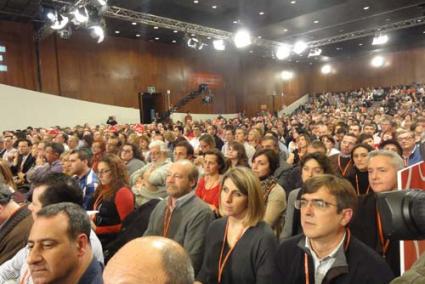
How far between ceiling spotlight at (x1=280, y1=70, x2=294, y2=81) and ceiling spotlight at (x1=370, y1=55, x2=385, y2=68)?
4.98m

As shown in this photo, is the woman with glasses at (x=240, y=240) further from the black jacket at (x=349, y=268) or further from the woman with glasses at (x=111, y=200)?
the woman with glasses at (x=111, y=200)

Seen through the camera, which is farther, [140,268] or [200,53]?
[200,53]

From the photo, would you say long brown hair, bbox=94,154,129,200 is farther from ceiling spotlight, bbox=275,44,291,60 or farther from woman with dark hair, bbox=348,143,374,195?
ceiling spotlight, bbox=275,44,291,60

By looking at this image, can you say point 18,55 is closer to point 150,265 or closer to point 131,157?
point 131,157

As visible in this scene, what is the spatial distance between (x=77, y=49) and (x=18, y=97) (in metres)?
3.44

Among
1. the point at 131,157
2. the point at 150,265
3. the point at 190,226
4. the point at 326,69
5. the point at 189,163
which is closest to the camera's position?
the point at 150,265

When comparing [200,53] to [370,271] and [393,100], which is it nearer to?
[393,100]

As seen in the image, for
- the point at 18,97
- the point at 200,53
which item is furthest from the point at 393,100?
the point at 18,97

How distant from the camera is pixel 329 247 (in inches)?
65.3

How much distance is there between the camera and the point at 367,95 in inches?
812

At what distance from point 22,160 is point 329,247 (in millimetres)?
5616

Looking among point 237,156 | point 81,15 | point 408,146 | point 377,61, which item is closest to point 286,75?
point 377,61

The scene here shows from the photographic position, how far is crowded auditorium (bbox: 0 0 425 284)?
61.7 inches

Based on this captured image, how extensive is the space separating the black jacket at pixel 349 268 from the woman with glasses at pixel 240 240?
0.11 m
